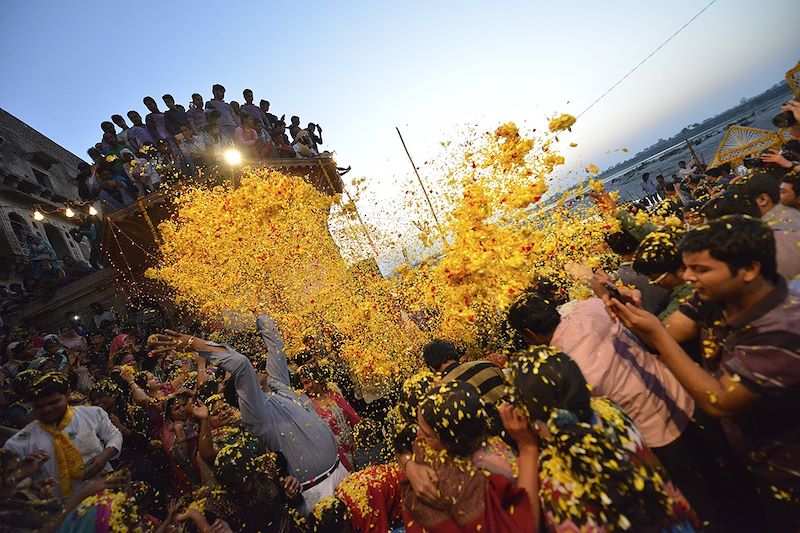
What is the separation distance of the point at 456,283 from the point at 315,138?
527 inches

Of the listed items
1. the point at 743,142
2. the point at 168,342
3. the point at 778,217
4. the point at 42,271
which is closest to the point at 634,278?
the point at 778,217

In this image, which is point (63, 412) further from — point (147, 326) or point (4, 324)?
point (4, 324)

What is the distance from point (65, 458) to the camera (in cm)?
387

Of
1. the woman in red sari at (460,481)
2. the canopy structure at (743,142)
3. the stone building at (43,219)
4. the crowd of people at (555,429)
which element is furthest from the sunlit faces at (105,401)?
the canopy structure at (743,142)

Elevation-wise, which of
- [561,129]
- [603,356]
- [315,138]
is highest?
[315,138]

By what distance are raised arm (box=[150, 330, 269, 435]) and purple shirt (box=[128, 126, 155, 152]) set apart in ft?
45.6

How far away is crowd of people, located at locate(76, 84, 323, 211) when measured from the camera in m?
13.4

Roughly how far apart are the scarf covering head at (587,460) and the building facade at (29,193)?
1702cm

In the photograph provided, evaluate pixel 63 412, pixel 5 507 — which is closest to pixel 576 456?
pixel 5 507

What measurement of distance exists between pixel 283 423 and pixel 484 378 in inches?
85.1

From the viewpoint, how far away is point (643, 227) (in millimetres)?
4230

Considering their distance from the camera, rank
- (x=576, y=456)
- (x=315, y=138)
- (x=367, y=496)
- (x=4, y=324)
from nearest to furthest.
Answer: (x=576, y=456), (x=367, y=496), (x=4, y=324), (x=315, y=138)

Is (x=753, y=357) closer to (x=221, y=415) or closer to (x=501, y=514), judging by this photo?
(x=501, y=514)

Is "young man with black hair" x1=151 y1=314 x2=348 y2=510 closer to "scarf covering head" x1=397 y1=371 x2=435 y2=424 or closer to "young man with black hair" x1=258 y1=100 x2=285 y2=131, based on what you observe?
"scarf covering head" x1=397 y1=371 x2=435 y2=424
